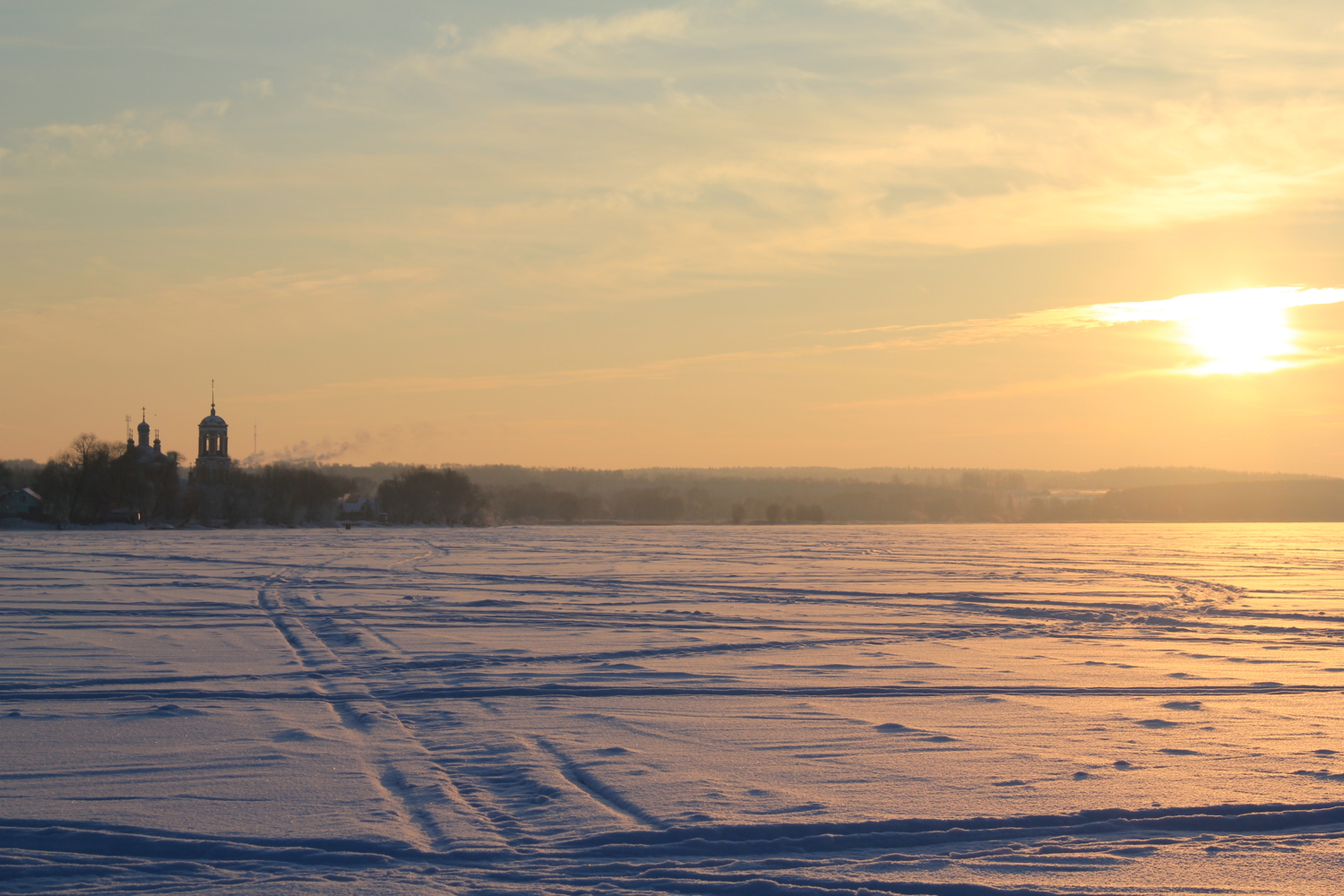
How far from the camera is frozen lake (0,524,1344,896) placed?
588cm

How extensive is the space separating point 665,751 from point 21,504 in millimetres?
103589

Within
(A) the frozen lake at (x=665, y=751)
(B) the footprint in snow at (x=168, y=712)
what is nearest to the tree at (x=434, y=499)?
(A) the frozen lake at (x=665, y=751)

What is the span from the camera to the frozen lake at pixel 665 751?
5.88 m

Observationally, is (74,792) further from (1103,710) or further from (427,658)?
(1103,710)

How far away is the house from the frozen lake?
281 ft

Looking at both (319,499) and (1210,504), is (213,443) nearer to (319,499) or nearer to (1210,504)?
(319,499)

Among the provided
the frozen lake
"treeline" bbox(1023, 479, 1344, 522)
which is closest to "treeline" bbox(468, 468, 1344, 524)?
"treeline" bbox(1023, 479, 1344, 522)

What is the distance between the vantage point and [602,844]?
6.18 m

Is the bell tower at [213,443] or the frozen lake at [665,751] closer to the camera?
the frozen lake at [665,751]

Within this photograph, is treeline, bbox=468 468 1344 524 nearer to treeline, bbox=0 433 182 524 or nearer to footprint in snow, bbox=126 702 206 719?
treeline, bbox=0 433 182 524

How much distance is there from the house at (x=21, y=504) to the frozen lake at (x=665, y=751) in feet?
281

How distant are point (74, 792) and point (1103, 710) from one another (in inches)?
328

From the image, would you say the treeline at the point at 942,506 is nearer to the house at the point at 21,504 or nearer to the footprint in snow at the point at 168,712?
the house at the point at 21,504

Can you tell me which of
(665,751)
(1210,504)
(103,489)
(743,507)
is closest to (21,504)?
(103,489)
